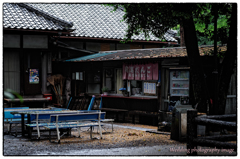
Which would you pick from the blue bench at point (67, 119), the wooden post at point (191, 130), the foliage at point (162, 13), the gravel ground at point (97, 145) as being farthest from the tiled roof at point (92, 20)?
the wooden post at point (191, 130)

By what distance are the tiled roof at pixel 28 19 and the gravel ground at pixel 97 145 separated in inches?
267

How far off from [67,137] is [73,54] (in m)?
10.9

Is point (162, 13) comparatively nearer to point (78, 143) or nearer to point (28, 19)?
point (78, 143)

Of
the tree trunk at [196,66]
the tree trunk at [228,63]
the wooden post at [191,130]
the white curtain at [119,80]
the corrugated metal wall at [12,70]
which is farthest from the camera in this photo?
the white curtain at [119,80]

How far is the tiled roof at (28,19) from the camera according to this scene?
16.4 metres

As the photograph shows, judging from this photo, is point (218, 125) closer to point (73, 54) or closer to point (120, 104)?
point (120, 104)

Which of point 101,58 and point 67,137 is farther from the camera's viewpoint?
point 101,58

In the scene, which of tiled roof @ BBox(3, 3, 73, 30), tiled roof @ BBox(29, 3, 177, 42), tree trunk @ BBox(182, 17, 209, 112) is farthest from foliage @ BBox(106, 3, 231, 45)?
tiled roof @ BBox(29, 3, 177, 42)

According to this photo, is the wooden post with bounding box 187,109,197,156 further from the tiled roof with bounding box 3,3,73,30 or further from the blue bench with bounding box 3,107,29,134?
the tiled roof with bounding box 3,3,73,30

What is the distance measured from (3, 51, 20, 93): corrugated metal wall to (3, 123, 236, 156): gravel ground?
5952 millimetres

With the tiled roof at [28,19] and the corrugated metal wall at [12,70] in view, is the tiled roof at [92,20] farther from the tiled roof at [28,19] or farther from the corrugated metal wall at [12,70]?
the corrugated metal wall at [12,70]

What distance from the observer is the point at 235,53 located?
10.3 m

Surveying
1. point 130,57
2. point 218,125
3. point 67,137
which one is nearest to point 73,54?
point 130,57

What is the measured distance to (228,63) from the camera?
10.4 m
